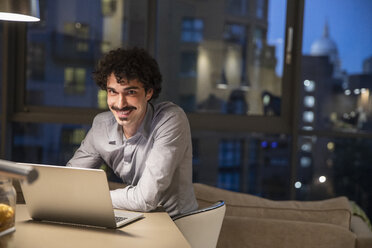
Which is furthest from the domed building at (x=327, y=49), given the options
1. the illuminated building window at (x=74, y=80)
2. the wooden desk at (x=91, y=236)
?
the wooden desk at (x=91, y=236)

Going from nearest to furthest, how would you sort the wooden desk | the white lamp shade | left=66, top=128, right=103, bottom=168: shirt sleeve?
1. the wooden desk
2. the white lamp shade
3. left=66, top=128, right=103, bottom=168: shirt sleeve

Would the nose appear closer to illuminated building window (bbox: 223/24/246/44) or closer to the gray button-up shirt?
the gray button-up shirt

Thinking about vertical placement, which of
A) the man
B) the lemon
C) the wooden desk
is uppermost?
the man

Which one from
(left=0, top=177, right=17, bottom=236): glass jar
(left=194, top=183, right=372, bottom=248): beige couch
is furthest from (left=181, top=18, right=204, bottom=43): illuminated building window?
(left=0, top=177, right=17, bottom=236): glass jar

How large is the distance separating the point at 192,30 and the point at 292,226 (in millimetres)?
2171

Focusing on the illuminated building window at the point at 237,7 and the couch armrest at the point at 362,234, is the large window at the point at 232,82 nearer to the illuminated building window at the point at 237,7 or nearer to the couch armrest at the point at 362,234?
the illuminated building window at the point at 237,7

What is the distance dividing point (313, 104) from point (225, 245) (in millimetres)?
1866

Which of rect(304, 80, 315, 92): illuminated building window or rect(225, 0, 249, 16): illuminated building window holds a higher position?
rect(225, 0, 249, 16): illuminated building window

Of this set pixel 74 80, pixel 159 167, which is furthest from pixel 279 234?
pixel 74 80

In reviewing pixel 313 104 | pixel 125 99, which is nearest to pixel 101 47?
pixel 313 104

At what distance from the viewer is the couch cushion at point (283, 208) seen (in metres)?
2.73

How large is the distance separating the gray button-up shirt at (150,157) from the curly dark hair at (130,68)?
0.14 metres

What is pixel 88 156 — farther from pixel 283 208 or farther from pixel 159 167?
pixel 283 208

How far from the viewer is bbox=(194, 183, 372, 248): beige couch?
102 inches
